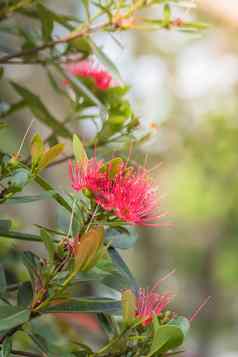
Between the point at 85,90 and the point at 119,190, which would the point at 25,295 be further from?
the point at 85,90

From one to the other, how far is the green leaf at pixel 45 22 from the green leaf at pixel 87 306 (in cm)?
46

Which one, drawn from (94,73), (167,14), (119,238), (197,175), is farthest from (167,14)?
(197,175)

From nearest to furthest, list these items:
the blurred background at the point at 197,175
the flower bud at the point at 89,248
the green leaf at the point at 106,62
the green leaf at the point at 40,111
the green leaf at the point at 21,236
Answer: the flower bud at the point at 89,248, the green leaf at the point at 21,236, the green leaf at the point at 106,62, the green leaf at the point at 40,111, the blurred background at the point at 197,175

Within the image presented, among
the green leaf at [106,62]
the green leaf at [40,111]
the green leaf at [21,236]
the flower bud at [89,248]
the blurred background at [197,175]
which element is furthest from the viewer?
the blurred background at [197,175]

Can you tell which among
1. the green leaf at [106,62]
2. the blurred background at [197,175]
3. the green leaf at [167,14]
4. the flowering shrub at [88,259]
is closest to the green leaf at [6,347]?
the flowering shrub at [88,259]

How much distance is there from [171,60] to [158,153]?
48.3 inches

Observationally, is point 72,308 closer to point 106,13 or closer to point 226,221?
point 106,13

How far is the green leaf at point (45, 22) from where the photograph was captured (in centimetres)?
102

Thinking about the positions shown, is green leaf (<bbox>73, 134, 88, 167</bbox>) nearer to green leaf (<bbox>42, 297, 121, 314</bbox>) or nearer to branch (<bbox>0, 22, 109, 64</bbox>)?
green leaf (<bbox>42, 297, 121, 314</bbox>)

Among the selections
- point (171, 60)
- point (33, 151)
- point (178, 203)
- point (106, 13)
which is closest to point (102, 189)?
point (33, 151)

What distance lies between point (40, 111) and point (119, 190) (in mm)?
389

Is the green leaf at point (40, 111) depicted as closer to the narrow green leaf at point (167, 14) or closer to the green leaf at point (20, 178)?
the narrow green leaf at point (167, 14)

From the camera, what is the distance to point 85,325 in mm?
1914

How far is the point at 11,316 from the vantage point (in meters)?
0.68
